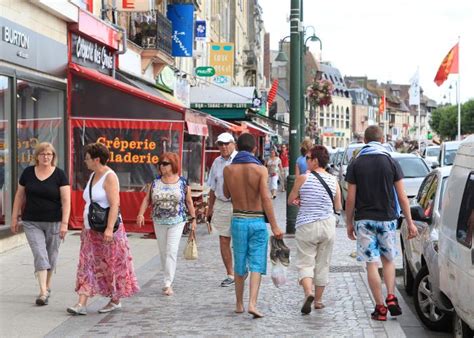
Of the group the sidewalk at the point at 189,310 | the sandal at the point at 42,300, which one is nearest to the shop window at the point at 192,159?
the sidewalk at the point at 189,310

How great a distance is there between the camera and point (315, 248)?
7.80 metres

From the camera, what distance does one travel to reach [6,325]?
7145 mm

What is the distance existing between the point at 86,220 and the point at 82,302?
2.55ft

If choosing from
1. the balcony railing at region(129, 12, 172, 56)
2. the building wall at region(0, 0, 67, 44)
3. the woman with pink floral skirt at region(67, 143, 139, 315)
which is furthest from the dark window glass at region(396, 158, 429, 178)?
the woman with pink floral skirt at region(67, 143, 139, 315)

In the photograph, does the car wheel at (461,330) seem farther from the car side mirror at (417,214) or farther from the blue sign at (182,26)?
the blue sign at (182,26)

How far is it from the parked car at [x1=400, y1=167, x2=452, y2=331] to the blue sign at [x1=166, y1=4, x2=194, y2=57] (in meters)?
15.8

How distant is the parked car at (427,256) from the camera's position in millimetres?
7078

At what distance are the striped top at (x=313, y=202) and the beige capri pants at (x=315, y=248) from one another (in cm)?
5

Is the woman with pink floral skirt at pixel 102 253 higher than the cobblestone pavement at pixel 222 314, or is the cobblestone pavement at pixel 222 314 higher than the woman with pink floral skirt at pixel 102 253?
the woman with pink floral skirt at pixel 102 253

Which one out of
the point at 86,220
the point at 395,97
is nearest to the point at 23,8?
the point at 86,220

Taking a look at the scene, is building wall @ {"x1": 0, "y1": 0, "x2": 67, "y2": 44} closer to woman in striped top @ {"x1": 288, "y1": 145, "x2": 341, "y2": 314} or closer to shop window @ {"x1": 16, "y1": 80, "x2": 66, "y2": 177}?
shop window @ {"x1": 16, "y1": 80, "x2": 66, "y2": 177}

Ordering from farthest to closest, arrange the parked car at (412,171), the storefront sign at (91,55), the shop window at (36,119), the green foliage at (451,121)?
the green foliage at (451,121), the parked car at (412,171), the storefront sign at (91,55), the shop window at (36,119)

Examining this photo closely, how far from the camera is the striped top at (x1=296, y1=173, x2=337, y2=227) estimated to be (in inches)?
303

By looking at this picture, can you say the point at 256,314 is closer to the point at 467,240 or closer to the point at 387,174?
the point at 387,174
